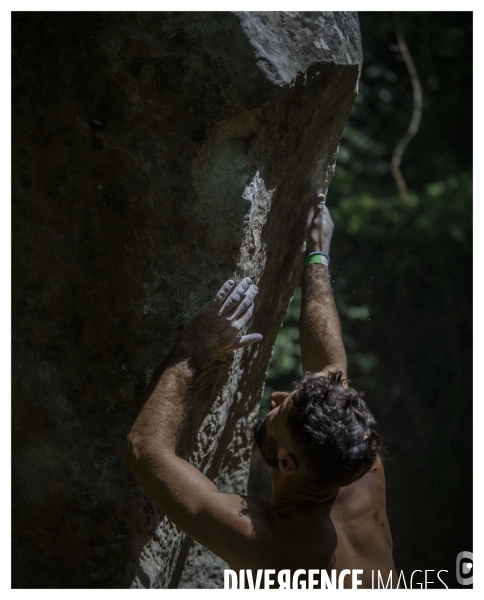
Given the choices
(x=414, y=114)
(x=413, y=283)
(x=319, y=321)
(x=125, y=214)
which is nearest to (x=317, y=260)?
(x=319, y=321)

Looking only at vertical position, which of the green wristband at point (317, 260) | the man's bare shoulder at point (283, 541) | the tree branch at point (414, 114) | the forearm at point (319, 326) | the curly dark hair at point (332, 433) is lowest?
the man's bare shoulder at point (283, 541)

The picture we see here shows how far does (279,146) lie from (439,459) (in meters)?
2.43

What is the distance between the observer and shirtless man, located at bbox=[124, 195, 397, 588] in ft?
4.97

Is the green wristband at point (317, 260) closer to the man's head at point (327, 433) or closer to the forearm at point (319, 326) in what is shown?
the forearm at point (319, 326)

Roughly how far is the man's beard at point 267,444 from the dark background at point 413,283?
1471mm

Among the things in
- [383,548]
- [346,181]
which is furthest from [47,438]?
[346,181]

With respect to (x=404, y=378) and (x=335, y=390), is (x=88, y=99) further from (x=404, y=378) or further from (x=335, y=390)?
(x=404, y=378)

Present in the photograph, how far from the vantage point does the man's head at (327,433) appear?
1501 millimetres

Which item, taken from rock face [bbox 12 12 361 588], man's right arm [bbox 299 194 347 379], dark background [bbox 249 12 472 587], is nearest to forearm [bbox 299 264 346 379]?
man's right arm [bbox 299 194 347 379]

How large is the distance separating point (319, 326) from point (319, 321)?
0.6 inches

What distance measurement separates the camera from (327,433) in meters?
1.50

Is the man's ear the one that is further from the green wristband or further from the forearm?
the green wristband

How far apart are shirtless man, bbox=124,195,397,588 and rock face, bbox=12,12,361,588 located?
0.12m

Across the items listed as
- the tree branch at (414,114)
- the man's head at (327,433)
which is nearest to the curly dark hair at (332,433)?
the man's head at (327,433)
